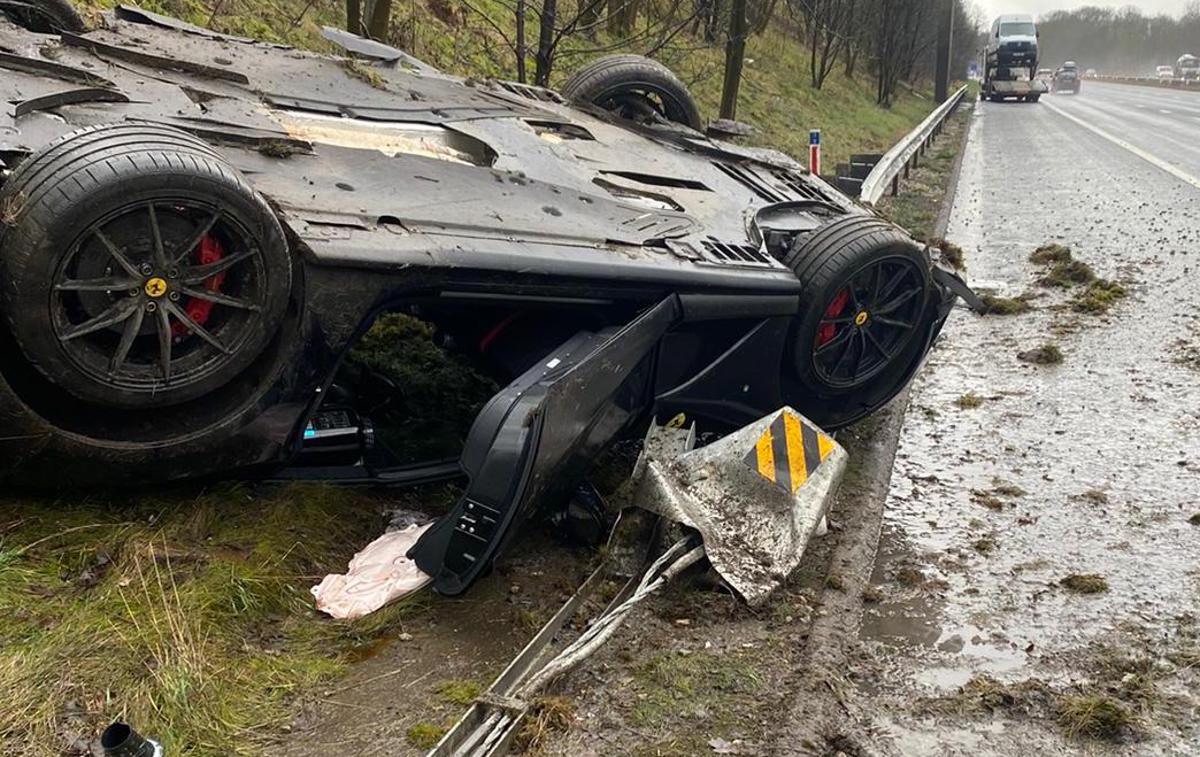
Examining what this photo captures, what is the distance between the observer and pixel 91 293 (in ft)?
9.43

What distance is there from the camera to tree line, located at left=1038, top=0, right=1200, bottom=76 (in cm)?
9475

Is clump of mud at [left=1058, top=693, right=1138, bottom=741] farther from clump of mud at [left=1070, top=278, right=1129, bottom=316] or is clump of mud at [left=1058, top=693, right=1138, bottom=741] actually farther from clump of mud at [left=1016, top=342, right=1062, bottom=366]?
clump of mud at [left=1070, top=278, right=1129, bottom=316]

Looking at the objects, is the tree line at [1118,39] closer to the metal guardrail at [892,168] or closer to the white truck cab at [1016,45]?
the white truck cab at [1016,45]

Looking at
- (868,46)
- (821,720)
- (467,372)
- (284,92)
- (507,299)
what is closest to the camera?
(821,720)

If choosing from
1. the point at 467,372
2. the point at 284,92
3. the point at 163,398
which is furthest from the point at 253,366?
the point at 467,372

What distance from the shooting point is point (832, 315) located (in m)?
4.27

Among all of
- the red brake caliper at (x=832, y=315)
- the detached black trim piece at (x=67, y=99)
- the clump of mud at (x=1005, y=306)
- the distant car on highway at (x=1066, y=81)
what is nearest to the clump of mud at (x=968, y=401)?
the red brake caliper at (x=832, y=315)

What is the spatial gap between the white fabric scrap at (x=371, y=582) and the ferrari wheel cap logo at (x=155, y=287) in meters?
1.01

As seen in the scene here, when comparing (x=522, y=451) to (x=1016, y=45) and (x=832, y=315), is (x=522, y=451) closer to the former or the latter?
(x=832, y=315)

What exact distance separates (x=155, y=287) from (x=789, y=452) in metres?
2.08

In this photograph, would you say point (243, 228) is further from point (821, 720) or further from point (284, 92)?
point (821, 720)

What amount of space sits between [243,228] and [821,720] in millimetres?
2103

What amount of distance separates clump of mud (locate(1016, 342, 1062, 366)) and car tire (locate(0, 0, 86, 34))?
5.11 meters

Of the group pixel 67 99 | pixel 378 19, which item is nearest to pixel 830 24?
pixel 378 19
